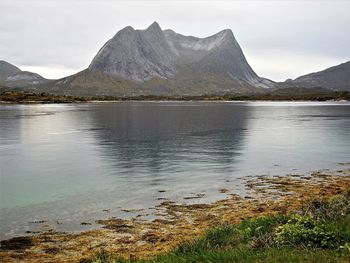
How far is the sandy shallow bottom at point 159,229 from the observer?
15.5 m

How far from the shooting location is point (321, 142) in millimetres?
53281

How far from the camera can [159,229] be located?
59.7 ft

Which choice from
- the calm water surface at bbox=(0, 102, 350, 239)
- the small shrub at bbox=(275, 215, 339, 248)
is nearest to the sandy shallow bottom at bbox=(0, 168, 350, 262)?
the calm water surface at bbox=(0, 102, 350, 239)

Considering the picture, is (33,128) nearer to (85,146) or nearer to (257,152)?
(85,146)

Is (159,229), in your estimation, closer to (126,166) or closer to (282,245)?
(282,245)

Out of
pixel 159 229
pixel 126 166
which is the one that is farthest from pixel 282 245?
pixel 126 166

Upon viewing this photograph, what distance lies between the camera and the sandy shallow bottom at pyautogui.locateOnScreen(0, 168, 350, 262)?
611 inches

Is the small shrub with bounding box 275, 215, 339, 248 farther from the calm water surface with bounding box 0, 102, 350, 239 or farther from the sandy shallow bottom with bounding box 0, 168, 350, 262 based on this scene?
the calm water surface with bounding box 0, 102, 350, 239

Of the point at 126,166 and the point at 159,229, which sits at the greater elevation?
the point at 159,229

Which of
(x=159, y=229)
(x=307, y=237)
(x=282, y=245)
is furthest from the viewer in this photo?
(x=159, y=229)

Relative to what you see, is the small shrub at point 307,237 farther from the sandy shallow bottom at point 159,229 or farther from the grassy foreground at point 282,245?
the sandy shallow bottom at point 159,229

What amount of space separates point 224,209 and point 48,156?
2696 centimetres

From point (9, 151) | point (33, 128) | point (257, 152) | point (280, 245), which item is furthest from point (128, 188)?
point (33, 128)

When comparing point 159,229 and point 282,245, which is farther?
point 159,229
